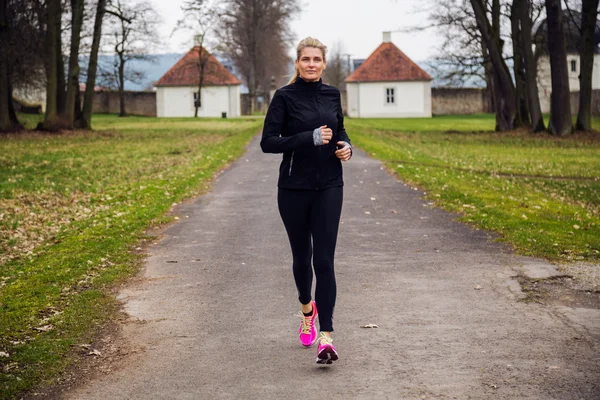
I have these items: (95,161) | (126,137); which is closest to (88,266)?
(95,161)

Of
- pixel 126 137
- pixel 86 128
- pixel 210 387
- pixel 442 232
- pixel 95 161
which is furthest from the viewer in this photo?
pixel 86 128

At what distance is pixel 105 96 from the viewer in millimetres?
84938

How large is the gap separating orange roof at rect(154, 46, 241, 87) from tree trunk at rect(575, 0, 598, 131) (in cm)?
4691

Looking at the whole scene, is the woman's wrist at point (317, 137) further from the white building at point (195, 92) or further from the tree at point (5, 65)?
the white building at point (195, 92)

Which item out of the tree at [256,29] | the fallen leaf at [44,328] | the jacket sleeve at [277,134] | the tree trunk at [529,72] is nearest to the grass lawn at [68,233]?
the fallen leaf at [44,328]

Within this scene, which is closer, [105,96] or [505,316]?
[505,316]

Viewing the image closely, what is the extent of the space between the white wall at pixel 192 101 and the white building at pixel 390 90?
11508 millimetres

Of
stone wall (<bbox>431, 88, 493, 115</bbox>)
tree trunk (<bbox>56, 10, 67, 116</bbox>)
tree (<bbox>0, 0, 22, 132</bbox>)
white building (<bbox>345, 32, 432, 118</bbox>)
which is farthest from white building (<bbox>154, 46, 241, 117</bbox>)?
tree (<bbox>0, 0, 22, 132</bbox>)

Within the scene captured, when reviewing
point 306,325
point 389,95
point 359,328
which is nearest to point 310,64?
point 306,325

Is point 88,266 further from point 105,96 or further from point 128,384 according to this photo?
point 105,96

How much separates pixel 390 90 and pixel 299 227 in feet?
235

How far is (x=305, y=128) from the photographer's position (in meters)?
5.78

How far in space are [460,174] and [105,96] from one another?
69.9m

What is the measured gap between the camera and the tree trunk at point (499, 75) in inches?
1468
